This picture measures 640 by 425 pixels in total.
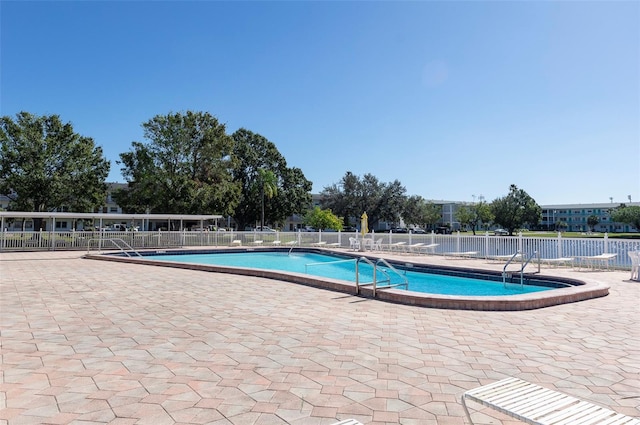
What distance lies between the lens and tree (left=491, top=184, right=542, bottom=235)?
59844mm

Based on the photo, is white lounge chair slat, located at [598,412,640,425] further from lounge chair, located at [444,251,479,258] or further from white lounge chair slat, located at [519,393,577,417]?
lounge chair, located at [444,251,479,258]

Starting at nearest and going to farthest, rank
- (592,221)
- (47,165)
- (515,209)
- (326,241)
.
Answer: (326,241)
(47,165)
(515,209)
(592,221)

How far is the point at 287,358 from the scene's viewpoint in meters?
3.83

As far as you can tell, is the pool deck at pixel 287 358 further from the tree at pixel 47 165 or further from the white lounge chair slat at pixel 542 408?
the tree at pixel 47 165

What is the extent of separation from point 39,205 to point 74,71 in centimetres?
1610

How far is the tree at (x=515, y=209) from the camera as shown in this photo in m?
59.8

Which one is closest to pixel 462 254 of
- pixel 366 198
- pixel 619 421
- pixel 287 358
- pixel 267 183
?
pixel 287 358

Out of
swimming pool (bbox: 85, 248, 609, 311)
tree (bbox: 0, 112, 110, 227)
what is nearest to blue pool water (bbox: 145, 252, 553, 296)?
swimming pool (bbox: 85, 248, 609, 311)

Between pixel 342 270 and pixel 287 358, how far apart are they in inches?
473

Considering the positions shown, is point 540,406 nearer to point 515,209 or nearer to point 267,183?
point 267,183

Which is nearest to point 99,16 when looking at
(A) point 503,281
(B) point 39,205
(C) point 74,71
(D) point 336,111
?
(C) point 74,71

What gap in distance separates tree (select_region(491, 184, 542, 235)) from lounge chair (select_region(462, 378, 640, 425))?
64.8m

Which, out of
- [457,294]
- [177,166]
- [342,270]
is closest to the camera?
[457,294]

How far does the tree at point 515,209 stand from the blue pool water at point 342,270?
4976 centimetres
